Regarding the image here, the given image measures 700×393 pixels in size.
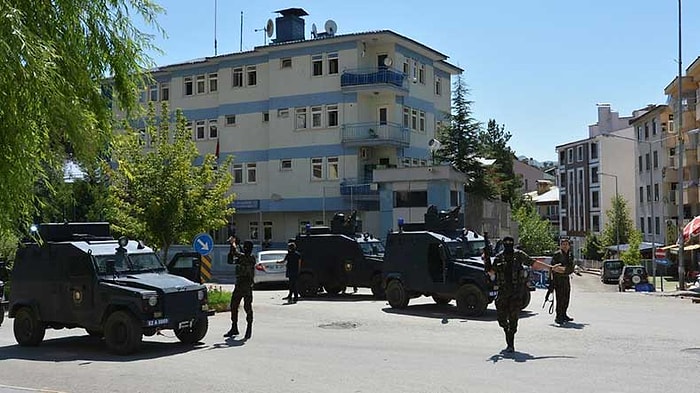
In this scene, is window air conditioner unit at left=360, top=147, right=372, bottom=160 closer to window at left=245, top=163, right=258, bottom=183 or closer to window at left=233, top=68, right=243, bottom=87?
window at left=245, top=163, right=258, bottom=183

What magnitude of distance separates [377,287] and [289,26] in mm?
28895

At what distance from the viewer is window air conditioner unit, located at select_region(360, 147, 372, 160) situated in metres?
45.3

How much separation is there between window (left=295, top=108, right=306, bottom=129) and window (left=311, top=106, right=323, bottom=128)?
553 millimetres

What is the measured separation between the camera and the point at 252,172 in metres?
48.6

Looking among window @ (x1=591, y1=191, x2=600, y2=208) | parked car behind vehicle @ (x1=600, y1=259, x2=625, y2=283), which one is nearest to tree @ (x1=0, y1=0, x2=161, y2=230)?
parked car behind vehicle @ (x1=600, y1=259, x2=625, y2=283)

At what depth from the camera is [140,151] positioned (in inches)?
885

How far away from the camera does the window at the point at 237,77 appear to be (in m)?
48.8

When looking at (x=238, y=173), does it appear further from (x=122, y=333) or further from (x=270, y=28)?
(x=122, y=333)

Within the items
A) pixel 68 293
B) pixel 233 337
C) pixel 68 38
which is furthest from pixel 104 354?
pixel 68 38

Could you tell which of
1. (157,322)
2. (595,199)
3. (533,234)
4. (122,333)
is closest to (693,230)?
(157,322)

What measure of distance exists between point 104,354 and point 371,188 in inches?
1210

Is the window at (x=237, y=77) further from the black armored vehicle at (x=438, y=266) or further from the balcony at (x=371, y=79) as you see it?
the black armored vehicle at (x=438, y=266)

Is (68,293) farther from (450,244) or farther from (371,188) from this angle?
(371,188)

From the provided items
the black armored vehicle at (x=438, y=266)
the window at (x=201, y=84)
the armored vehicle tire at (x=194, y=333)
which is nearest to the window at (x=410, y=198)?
the window at (x=201, y=84)
